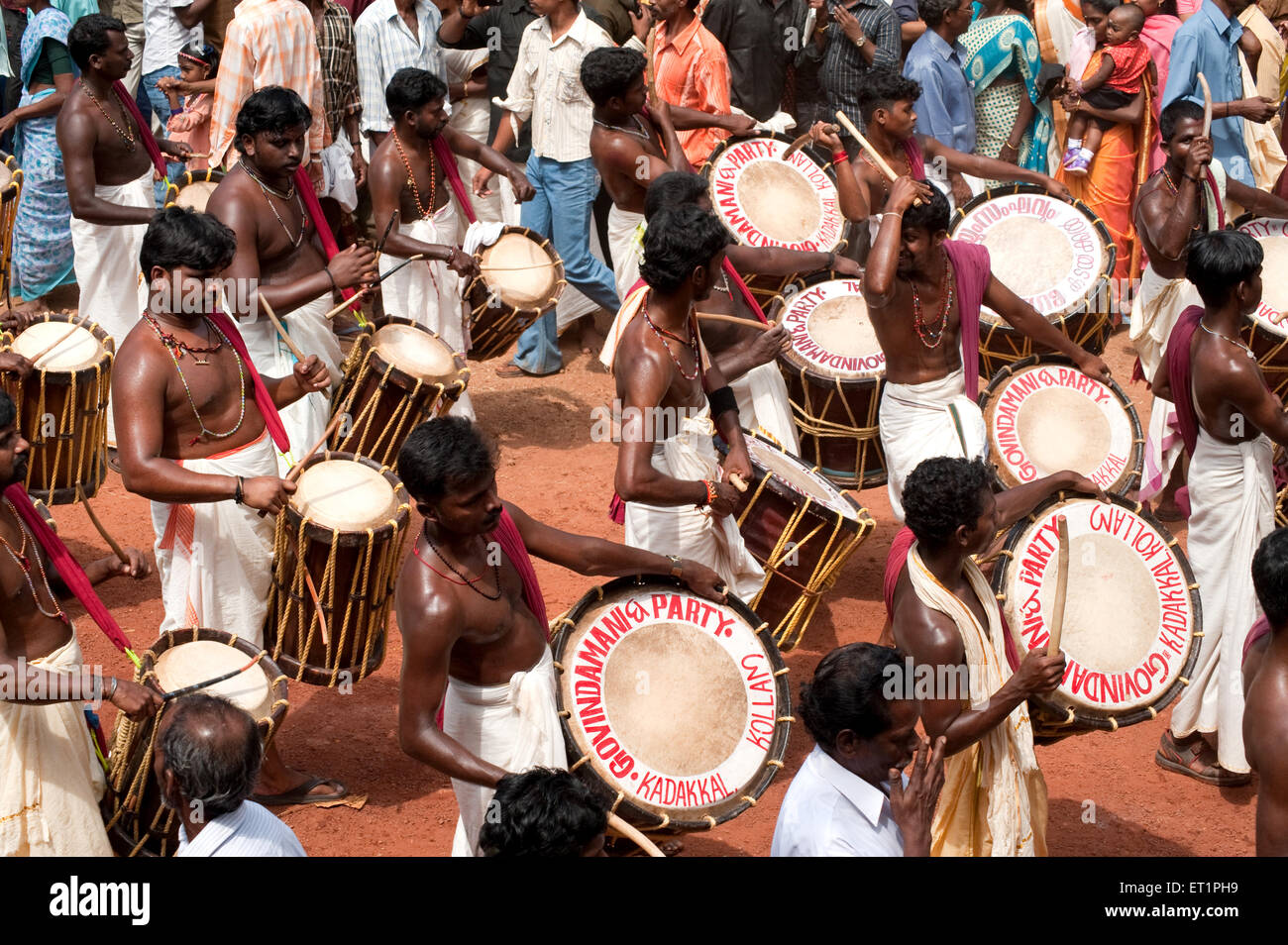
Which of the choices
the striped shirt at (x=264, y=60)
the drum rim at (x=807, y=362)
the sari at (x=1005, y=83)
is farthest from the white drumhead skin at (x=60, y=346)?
the sari at (x=1005, y=83)

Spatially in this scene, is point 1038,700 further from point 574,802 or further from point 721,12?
point 721,12

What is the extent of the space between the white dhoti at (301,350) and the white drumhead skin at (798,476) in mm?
1879

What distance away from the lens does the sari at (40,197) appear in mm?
10617

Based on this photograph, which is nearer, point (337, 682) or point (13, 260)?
point (337, 682)

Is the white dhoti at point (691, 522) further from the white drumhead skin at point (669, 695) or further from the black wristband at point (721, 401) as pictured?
the white drumhead skin at point (669, 695)

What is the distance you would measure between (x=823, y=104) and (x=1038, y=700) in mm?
8052

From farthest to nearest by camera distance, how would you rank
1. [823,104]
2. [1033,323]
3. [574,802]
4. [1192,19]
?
[823,104], [1192,19], [1033,323], [574,802]

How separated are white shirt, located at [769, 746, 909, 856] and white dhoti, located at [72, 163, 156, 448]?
6480 mm

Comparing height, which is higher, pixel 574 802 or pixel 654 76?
pixel 574 802

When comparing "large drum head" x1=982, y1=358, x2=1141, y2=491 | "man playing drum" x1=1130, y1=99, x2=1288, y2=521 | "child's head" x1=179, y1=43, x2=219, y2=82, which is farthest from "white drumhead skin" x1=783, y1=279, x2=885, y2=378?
"child's head" x1=179, y1=43, x2=219, y2=82

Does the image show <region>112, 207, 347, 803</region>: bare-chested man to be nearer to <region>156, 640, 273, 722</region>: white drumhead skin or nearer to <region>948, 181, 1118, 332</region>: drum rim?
<region>156, 640, 273, 722</region>: white drumhead skin

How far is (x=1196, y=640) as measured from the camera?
5539 millimetres

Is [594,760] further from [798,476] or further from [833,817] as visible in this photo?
[798,476]

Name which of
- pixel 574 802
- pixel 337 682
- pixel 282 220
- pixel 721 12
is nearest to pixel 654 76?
pixel 721 12
